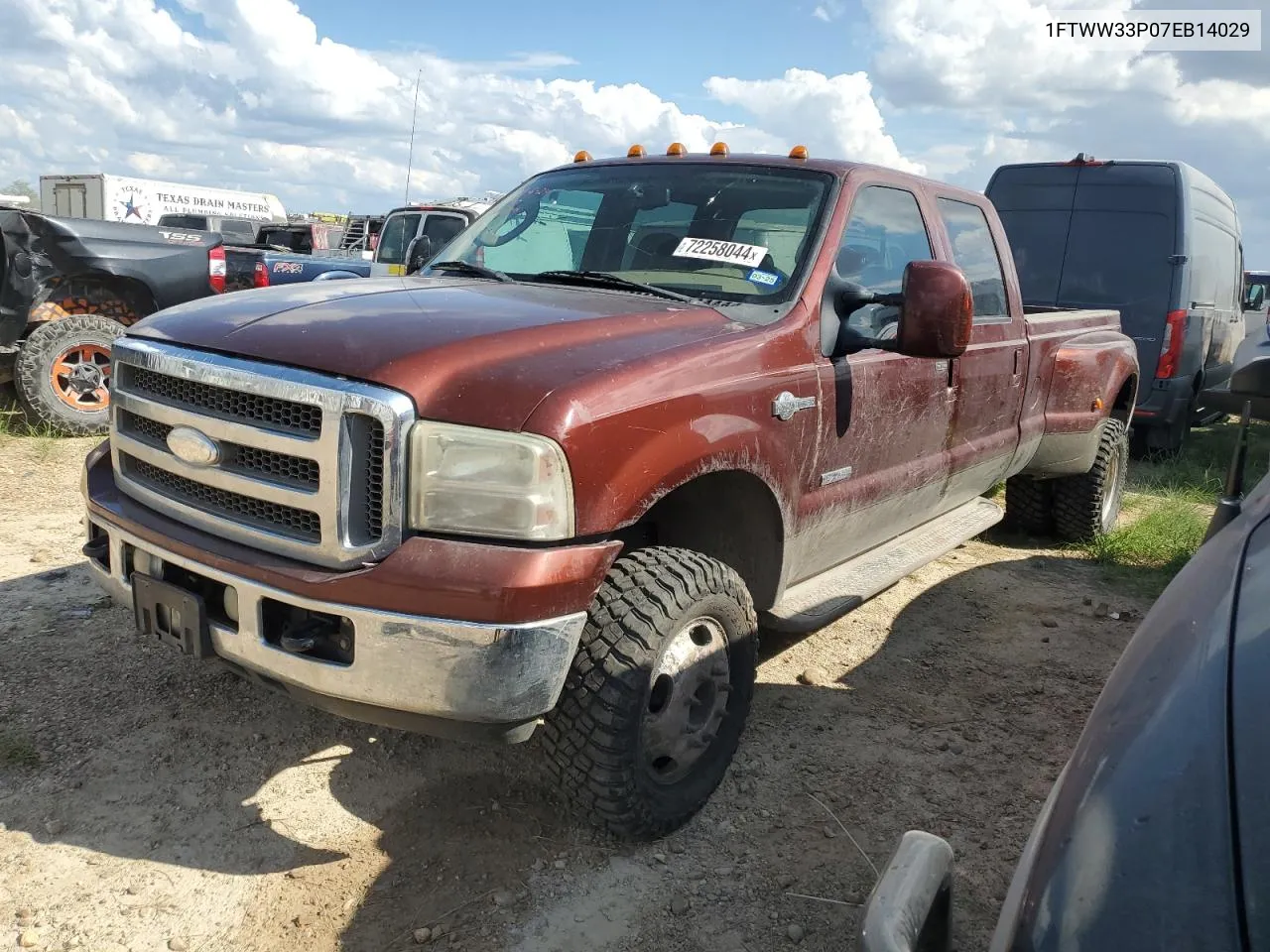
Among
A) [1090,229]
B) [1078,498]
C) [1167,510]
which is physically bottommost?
[1167,510]

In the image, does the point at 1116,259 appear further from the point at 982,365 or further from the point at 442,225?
the point at 442,225

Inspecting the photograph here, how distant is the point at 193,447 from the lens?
262cm

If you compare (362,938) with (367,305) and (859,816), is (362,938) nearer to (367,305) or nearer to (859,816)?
(859,816)

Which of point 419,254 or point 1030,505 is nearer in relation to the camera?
point 419,254

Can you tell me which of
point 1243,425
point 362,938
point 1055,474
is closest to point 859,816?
point 362,938

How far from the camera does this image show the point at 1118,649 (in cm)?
Result: 455

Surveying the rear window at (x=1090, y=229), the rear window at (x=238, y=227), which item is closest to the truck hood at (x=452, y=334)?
the rear window at (x=1090, y=229)

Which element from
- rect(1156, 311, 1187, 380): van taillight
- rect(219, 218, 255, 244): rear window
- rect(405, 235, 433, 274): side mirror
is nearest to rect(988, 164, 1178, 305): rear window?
rect(1156, 311, 1187, 380): van taillight

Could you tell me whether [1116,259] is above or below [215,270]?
above

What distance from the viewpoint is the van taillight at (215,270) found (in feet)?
26.0

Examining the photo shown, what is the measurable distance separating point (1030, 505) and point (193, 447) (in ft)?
16.5

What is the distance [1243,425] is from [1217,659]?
2263 millimetres

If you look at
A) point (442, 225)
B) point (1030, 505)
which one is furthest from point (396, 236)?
point (1030, 505)

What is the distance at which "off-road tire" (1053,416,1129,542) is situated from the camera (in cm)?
586
